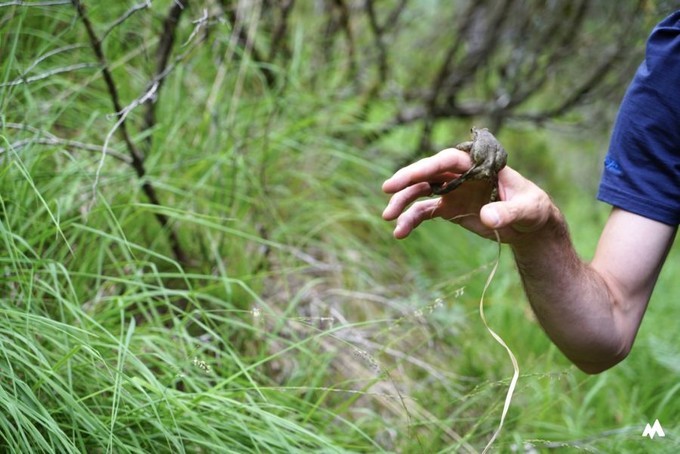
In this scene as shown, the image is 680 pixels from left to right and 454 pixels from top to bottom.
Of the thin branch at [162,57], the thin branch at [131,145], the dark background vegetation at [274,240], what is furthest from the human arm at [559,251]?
the thin branch at [162,57]

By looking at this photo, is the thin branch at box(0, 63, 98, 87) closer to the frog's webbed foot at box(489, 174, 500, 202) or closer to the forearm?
the frog's webbed foot at box(489, 174, 500, 202)

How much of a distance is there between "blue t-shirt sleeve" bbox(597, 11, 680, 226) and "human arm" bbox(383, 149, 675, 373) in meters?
0.04

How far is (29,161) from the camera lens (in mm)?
2186

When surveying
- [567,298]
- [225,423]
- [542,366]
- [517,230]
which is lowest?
[542,366]

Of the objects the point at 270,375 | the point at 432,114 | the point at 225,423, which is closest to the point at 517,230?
the point at 225,423

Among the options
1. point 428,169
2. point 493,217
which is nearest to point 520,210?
point 493,217

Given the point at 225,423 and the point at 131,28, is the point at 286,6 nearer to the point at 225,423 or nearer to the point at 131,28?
the point at 131,28

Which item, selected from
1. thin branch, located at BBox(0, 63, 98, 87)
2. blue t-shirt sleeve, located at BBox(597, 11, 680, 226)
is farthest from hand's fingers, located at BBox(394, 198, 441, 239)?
thin branch, located at BBox(0, 63, 98, 87)

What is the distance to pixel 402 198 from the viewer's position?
5.24ft

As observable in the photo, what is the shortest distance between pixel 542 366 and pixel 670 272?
5.98 feet

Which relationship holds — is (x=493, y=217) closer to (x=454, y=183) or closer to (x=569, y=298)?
(x=454, y=183)

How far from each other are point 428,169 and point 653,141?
0.69 meters

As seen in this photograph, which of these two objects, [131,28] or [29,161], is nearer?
[29,161]

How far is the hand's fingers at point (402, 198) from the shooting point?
62.3 inches
